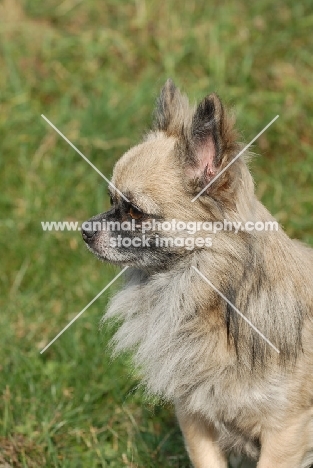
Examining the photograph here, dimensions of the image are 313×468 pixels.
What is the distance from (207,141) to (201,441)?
58.7 inches

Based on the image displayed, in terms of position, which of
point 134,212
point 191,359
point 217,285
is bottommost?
point 191,359

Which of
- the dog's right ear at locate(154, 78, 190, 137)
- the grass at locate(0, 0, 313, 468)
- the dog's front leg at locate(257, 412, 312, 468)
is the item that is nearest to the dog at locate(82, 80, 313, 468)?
the dog's front leg at locate(257, 412, 312, 468)

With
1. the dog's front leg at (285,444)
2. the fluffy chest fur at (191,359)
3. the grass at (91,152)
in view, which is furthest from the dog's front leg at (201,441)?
the grass at (91,152)

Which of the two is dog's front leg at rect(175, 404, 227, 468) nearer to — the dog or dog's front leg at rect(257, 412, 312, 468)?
the dog

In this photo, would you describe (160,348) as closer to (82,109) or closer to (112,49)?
(82,109)

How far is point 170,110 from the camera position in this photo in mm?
3807

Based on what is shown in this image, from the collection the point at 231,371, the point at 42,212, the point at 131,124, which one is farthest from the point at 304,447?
the point at 131,124

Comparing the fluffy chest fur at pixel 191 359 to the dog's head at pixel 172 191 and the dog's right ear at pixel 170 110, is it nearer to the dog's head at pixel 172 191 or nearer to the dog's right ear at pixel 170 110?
the dog's head at pixel 172 191

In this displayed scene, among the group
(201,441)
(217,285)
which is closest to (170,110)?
(217,285)

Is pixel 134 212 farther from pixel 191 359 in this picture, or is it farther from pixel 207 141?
pixel 191 359

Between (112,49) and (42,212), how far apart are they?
208 centimetres

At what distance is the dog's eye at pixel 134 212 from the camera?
3.46 metres

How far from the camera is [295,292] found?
3.48m

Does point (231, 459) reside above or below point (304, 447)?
below
